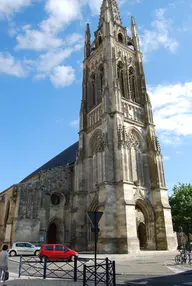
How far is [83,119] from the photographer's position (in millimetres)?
29938

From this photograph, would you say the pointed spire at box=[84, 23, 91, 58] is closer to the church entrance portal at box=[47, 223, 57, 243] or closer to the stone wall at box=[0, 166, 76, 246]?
the stone wall at box=[0, 166, 76, 246]

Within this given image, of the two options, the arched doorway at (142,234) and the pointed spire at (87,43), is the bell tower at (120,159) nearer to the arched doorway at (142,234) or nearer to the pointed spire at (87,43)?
the arched doorway at (142,234)

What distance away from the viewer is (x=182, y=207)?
3097 centimetres

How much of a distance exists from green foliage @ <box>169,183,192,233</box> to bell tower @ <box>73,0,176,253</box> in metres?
8.77

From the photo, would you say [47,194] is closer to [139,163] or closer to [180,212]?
[139,163]

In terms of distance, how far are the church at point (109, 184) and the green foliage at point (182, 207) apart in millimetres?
8584

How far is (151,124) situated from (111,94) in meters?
5.96

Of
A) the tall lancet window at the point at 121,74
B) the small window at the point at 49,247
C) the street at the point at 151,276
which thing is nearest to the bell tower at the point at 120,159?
the tall lancet window at the point at 121,74

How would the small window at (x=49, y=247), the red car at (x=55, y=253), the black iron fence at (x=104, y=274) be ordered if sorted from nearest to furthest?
1. the black iron fence at (x=104, y=274)
2. the red car at (x=55, y=253)
3. the small window at (x=49, y=247)

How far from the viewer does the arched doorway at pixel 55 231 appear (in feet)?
84.9

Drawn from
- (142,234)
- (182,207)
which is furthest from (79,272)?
(182,207)

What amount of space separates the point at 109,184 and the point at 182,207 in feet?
48.0

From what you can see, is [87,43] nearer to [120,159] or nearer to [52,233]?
[120,159]

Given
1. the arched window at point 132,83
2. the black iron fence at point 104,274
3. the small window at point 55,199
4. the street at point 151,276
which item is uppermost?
the arched window at point 132,83
